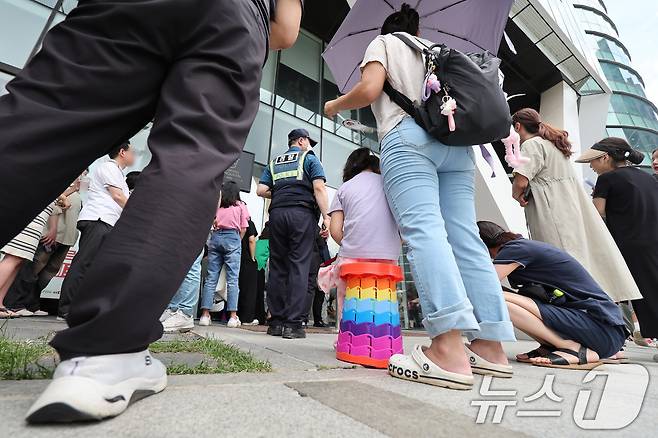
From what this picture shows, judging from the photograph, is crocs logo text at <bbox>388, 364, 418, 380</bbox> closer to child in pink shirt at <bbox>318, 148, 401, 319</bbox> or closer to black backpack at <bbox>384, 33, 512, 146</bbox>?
child in pink shirt at <bbox>318, 148, 401, 319</bbox>

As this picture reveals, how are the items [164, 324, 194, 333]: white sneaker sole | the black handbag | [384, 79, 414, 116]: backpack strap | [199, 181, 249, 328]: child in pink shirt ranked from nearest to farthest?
[384, 79, 414, 116]: backpack strap → the black handbag → [164, 324, 194, 333]: white sneaker sole → [199, 181, 249, 328]: child in pink shirt

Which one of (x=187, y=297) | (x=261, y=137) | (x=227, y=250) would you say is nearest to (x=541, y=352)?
(x=187, y=297)

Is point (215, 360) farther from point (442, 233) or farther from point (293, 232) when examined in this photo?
point (293, 232)

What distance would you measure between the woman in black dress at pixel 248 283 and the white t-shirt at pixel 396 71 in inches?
143

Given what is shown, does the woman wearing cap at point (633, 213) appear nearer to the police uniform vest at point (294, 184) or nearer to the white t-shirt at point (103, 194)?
the police uniform vest at point (294, 184)

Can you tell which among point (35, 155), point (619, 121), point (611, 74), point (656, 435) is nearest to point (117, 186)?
point (35, 155)

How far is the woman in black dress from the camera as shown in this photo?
493 centimetres

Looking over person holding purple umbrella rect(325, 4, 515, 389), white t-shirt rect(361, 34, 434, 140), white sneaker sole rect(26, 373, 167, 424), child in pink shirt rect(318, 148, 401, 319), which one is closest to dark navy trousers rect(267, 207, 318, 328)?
child in pink shirt rect(318, 148, 401, 319)

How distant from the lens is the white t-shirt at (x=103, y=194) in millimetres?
3195

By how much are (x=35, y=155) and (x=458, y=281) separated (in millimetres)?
1292

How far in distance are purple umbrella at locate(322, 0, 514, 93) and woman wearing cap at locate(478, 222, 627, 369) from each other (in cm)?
180

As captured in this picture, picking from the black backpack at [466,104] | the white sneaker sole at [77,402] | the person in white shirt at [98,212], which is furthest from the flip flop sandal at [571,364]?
the person in white shirt at [98,212]

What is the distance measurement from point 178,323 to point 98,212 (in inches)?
47.9

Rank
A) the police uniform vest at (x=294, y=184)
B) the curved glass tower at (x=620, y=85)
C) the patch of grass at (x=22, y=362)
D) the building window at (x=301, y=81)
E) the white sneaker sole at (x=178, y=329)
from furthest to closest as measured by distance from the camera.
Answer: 1. the curved glass tower at (x=620, y=85)
2. the building window at (x=301, y=81)
3. the police uniform vest at (x=294, y=184)
4. the white sneaker sole at (x=178, y=329)
5. the patch of grass at (x=22, y=362)
